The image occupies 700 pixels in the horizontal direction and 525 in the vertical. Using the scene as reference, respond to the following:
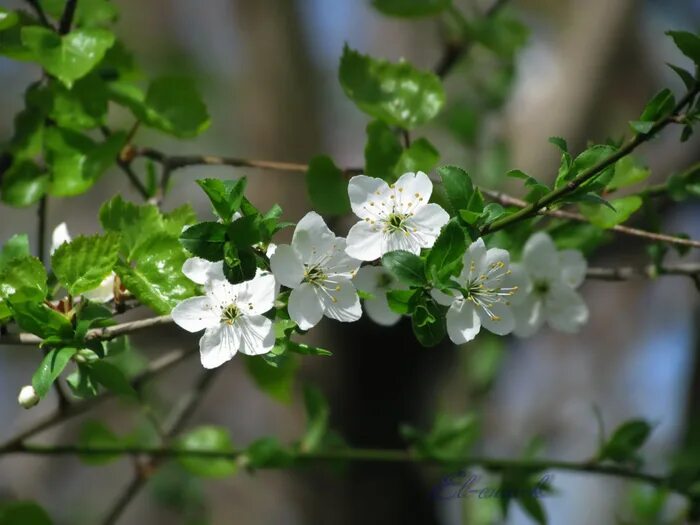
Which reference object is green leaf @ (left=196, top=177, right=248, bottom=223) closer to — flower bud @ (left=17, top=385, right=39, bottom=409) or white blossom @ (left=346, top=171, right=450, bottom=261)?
white blossom @ (left=346, top=171, right=450, bottom=261)

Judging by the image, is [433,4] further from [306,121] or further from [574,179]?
[306,121]

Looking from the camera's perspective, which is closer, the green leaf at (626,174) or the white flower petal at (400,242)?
the white flower petal at (400,242)

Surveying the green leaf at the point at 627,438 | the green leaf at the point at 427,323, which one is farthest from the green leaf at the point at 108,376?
the green leaf at the point at 627,438

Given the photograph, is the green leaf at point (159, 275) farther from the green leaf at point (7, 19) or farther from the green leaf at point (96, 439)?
the green leaf at point (96, 439)

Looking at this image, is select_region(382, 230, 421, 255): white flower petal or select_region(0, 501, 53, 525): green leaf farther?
select_region(0, 501, 53, 525): green leaf

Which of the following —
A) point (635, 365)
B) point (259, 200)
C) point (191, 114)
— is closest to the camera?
point (191, 114)

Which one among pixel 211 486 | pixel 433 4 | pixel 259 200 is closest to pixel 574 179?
pixel 433 4

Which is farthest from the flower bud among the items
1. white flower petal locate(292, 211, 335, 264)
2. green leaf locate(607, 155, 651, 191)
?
green leaf locate(607, 155, 651, 191)
